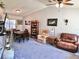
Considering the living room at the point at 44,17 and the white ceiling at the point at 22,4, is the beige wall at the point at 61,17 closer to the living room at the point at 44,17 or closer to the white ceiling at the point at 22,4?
the living room at the point at 44,17

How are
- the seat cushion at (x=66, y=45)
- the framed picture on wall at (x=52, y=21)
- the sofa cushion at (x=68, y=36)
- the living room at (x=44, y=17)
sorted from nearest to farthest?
the seat cushion at (x=66, y=45) < the sofa cushion at (x=68, y=36) < the living room at (x=44, y=17) < the framed picture on wall at (x=52, y=21)

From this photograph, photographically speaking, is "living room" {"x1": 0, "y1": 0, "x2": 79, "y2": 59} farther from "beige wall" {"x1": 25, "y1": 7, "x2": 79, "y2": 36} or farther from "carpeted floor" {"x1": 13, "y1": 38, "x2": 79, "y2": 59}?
"carpeted floor" {"x1": 13, "y1": 38, "x2": 79, "y2": 59}

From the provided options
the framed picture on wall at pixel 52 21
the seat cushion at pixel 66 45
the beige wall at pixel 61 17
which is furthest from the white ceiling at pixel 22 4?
the seat cushion at pixel 66 45

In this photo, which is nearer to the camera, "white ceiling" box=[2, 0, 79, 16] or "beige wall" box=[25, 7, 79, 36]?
"white ceiling" box=[2, 0, 79, 16]

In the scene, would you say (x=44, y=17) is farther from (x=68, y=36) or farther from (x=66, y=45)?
(x=66, y=45)

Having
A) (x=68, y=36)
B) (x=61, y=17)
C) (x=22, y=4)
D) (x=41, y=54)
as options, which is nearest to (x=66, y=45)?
(x=41, y=54)

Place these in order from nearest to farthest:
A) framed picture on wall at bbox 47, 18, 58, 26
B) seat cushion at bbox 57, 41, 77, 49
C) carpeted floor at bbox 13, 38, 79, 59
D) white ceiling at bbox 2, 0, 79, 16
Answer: carpeted floor at bbox 13, 38, 79, 59 < seat cushion at bbox 57, 41, 77, 49 < white ceiling at bbox 2, 0, 79, 16 < framed picture on wall at bbox 47, 18, 58, 26

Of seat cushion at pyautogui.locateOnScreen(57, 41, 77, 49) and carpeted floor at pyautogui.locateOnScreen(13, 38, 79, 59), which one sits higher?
seat cushion at pyautogui.locateOnScreen(57, 41, 77, 49)

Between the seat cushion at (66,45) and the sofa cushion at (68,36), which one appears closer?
the seat cushion at (66,45)

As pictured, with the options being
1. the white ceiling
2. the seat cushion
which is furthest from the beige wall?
the seat cushion

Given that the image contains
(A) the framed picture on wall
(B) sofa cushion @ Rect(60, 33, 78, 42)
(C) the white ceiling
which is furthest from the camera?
(A) the framed picture on wall

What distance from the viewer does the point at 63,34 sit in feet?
25.3

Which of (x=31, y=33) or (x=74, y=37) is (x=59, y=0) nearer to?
(x=74, y=37)

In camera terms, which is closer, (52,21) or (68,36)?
(68,36)
